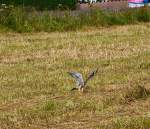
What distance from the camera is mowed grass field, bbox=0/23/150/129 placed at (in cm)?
648

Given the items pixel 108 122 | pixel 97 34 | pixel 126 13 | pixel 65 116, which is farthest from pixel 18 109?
pixel 126 13

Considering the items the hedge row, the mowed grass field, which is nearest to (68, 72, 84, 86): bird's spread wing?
the mowed grass field

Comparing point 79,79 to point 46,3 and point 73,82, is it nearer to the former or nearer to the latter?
point 73,82

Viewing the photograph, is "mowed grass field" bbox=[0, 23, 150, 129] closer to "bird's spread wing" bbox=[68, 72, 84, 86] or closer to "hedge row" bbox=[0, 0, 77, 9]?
"bird's spread wing" bbox=[68, 72, 84, 86]

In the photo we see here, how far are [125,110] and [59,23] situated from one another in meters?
10.1

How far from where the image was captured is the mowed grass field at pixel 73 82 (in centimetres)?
648

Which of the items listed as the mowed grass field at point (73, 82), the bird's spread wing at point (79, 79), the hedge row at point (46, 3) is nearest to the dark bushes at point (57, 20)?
the mowed grass field at point (73, 82)

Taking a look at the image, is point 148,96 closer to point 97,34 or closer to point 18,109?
point 18,109

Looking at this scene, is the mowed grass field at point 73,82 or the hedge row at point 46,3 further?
the hedge row at point 46,3

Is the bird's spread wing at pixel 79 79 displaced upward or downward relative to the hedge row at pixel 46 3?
upward

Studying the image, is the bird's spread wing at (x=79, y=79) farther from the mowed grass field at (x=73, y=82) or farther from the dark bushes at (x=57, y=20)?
the dark bushes at (x=57, y=20)

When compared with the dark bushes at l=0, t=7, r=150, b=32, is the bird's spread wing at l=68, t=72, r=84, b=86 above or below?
above

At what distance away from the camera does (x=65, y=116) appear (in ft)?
21.7

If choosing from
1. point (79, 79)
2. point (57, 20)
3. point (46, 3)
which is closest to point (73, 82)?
point (79, 79)
